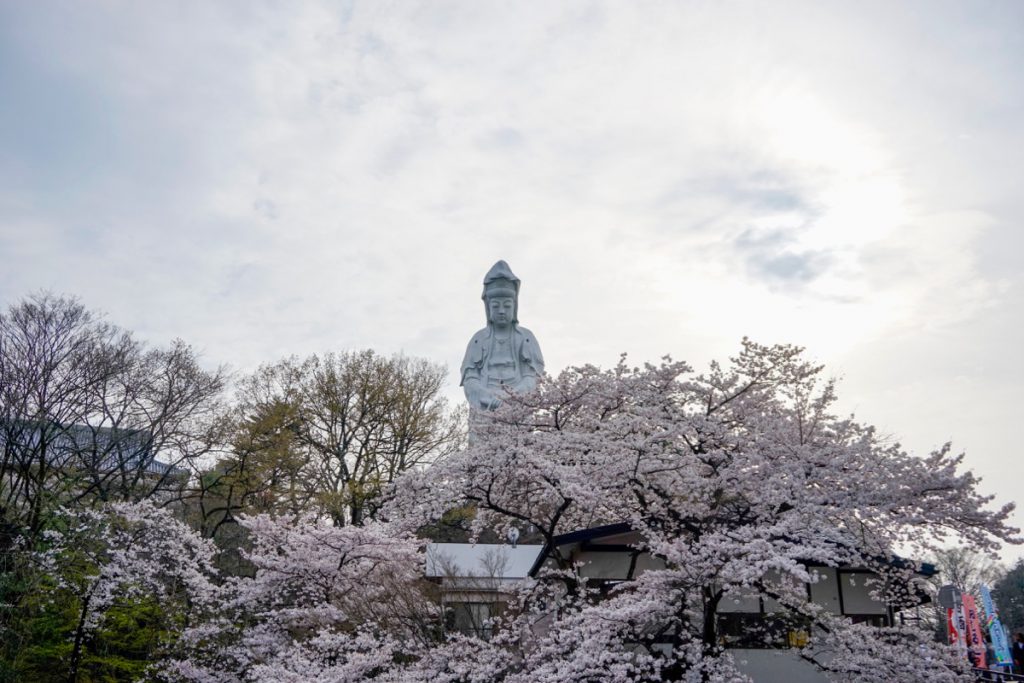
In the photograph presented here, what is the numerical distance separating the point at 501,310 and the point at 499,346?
1.02 metres

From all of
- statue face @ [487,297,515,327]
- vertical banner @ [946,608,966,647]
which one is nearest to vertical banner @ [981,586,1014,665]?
vertical banner @ [946,608,966,647]

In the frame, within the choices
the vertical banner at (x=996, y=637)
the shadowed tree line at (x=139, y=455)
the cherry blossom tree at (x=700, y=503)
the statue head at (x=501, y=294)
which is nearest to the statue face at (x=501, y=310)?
the statue head at (x=501, y=294)

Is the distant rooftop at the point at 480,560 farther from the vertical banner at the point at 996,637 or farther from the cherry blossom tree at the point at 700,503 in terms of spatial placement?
the vertical banner at the point at 996,637

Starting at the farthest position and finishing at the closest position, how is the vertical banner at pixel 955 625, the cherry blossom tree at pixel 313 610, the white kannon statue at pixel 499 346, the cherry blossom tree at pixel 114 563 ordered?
the white kannon statue at pixel 499 346
the vertical banner at pixel 955 625
the cherry blossom tree at pixel 114 563
the cherry blossom tree at pixel 313 610

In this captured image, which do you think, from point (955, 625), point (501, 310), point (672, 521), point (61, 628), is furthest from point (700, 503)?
point (501, 310)

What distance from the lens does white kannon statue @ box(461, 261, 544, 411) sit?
22312 millimetres

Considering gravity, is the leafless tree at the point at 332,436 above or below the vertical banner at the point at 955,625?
above

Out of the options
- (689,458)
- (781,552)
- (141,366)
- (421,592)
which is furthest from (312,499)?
(781,552)

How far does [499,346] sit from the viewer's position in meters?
22.8

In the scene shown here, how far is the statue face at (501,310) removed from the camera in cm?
2269

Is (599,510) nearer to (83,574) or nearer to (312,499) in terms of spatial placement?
(83,574)

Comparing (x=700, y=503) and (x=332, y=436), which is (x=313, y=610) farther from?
(x=332, y=436)

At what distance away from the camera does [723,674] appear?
26.0 feet

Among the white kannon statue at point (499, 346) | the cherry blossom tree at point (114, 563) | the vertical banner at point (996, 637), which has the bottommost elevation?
the vertical banner at point (996, 637)
